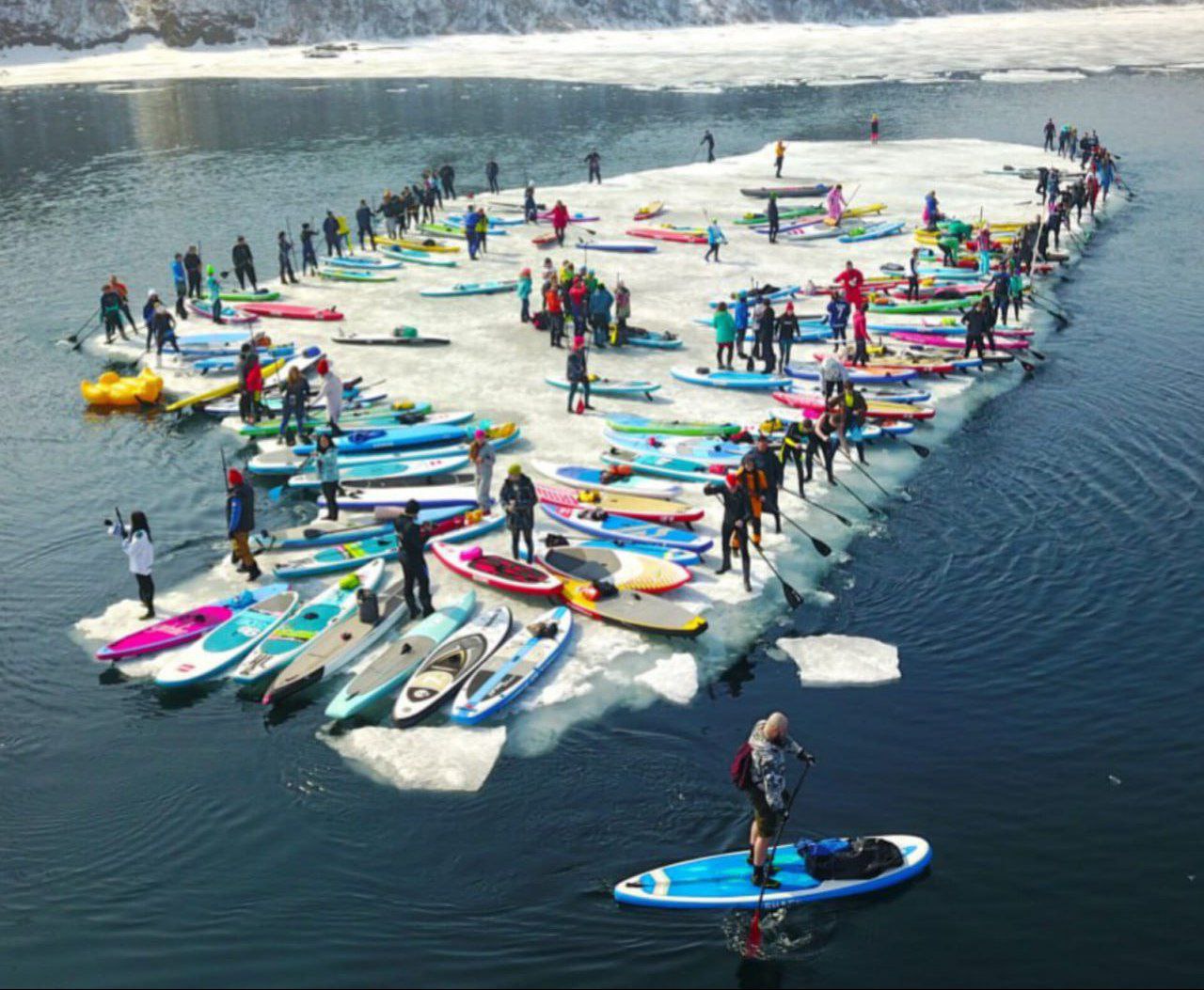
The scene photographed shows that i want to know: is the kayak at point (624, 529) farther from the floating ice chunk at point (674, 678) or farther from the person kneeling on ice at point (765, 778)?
the person kneeling on ice at point (765, 778)

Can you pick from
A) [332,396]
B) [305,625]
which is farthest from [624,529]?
[332,396]

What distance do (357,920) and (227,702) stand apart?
567 cm

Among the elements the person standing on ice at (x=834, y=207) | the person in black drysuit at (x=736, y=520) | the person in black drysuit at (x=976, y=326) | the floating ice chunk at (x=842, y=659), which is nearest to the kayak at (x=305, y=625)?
the person in black drysuit at (x=736, y=520)

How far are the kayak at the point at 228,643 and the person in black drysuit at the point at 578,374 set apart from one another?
9.83m

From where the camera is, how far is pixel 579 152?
68062 mm

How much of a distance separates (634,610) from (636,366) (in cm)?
1337

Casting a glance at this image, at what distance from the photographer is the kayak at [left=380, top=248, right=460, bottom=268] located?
42.3m

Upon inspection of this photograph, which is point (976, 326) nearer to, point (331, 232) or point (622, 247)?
point (622, 247)

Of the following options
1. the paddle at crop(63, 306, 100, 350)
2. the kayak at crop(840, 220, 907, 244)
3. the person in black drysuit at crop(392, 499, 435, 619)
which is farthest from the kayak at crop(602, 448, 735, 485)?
the kayak at crop(840, 220, 907, 244)

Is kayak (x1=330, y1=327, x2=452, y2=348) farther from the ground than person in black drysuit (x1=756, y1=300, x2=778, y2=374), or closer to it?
closer to it

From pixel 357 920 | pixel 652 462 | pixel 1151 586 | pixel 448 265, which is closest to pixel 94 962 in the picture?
pixel 357 920

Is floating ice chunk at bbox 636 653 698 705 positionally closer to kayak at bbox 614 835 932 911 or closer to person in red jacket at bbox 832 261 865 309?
kayak at bbox 614 835 932 911

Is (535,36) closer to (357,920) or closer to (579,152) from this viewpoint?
(579,152)

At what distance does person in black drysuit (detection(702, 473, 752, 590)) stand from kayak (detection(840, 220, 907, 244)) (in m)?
26.8
